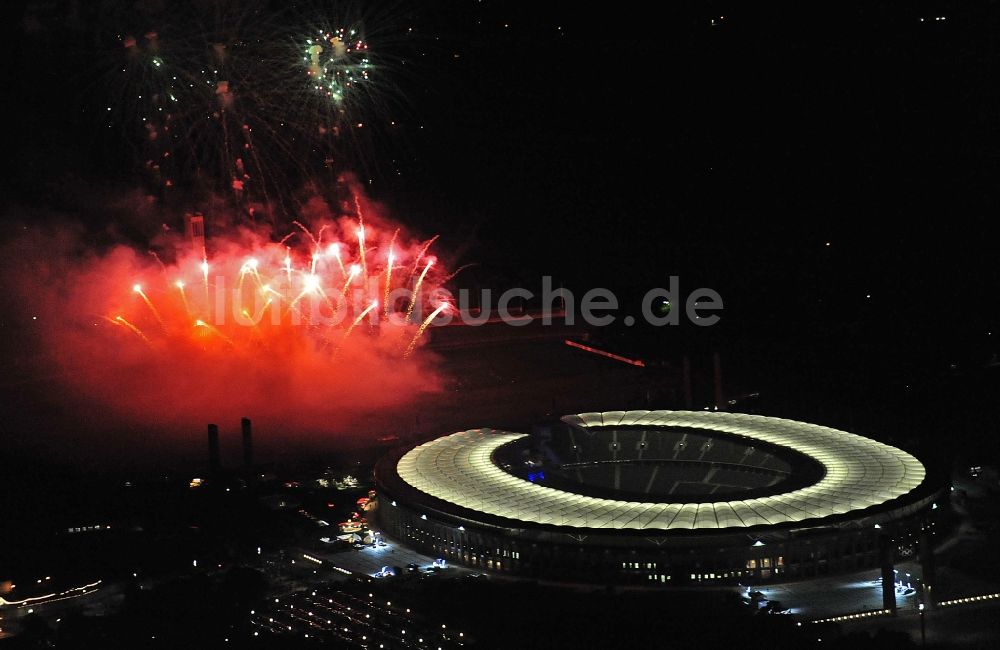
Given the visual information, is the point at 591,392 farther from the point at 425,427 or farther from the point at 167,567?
the point at 167,567

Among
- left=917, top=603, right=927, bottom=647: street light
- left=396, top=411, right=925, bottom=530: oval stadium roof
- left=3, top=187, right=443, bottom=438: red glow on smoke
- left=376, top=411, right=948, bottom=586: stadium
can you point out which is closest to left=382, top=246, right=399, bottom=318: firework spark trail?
left=3, top=187, right=443, bottom=438: red glow on smoke

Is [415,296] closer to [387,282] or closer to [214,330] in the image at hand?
[387,282]

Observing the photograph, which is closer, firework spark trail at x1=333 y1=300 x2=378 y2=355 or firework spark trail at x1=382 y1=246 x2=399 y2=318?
firework spark trail at x1=333 y1=300 x2=378 y2=355

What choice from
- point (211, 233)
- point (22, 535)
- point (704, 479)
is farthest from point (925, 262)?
point (22, 535)

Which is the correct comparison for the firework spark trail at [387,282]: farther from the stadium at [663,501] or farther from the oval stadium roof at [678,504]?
the stadium at [663,501]

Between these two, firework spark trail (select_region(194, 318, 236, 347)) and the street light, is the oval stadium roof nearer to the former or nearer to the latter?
the street light

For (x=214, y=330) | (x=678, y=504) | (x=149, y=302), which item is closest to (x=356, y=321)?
(x=214, y=330)
